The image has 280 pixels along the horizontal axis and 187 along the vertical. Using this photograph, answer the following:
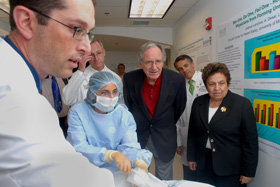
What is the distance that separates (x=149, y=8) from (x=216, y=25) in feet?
5.32

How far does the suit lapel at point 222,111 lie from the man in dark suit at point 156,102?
354 mm

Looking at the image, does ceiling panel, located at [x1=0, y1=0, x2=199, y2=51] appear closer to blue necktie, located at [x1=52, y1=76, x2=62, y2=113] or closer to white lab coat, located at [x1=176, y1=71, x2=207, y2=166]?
white lab coat, located at [x1=176, y1=71, x2=207, y2=166]

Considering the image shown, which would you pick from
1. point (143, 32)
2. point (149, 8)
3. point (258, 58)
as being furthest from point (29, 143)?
point (143, 32)

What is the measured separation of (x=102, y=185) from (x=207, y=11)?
3300mm

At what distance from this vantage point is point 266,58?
5.95 ft

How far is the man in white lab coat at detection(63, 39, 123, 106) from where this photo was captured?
1.77m

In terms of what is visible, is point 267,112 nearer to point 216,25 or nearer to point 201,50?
point 216,25

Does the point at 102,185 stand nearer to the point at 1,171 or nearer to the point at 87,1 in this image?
the point at 1,171

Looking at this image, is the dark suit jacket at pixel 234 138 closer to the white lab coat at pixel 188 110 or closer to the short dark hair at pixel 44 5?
the white lab coat at pixel 188 110

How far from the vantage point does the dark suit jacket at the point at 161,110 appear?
75.4 inches

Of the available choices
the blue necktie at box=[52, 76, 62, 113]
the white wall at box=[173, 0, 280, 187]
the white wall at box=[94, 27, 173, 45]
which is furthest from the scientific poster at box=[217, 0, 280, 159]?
the white wall at box=[94, 27, 173, 45]

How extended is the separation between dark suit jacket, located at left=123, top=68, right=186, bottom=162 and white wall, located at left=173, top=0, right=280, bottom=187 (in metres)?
0.90

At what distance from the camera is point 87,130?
4.61 feet

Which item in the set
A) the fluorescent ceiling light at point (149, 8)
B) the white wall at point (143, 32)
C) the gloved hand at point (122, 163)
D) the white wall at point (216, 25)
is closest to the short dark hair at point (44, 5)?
the gloved hand at point (122, 163)
